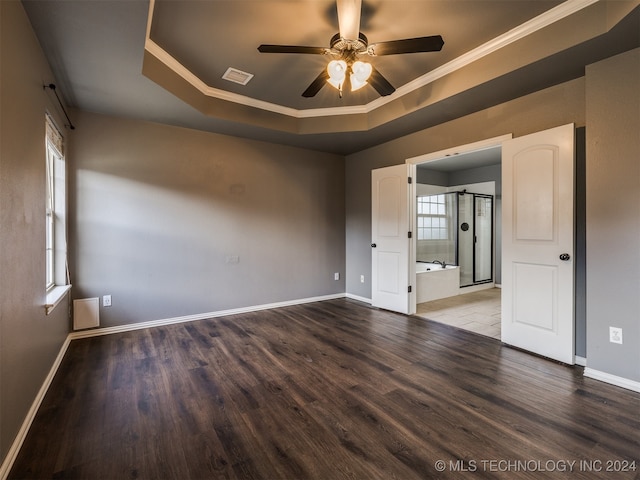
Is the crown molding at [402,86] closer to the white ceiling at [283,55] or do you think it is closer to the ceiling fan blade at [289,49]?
the white ceiling at [283,55]

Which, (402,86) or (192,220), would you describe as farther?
(192,220)

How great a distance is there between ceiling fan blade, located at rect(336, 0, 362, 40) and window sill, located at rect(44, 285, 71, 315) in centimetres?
299

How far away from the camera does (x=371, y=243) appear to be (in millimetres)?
4727

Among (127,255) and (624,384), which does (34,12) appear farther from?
(624,384)

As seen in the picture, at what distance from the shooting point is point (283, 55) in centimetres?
272

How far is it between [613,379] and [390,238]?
2.60 meters

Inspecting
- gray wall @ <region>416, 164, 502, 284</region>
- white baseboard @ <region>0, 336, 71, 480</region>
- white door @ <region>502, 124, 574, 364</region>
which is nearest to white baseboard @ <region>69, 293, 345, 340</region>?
white baseboard @ <region>0, 336, 71, 480</region>

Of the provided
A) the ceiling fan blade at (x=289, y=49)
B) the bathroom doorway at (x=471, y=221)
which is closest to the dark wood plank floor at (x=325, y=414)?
the ceiling fan blade at (x=289, y=49)

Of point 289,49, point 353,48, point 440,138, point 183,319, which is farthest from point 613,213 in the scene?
point 183,319

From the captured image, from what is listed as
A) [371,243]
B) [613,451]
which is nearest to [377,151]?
[371,243]

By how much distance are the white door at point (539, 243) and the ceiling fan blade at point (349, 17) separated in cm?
195

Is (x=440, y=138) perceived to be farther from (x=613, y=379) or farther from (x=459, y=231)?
(x=459, y=231)

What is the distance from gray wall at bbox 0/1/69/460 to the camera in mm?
1537

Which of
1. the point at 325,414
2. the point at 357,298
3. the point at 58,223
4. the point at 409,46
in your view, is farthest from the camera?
the point at 357,298
